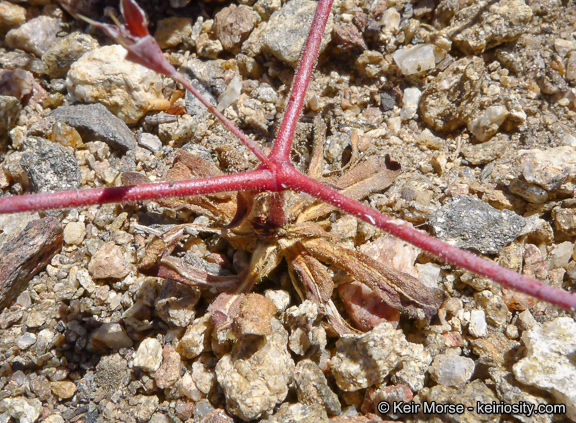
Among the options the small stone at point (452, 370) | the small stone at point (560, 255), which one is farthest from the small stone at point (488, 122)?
the small stone at point (452, 370)

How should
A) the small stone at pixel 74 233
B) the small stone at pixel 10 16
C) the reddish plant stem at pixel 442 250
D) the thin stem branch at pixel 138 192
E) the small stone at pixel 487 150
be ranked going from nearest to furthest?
1. the reddish plant stem at pixel 442 250
2. the thin stem branch at pixel 138 192
3. the small stone at pixel 74 233
4. the small stone at pixel 487 150
5. the small stone at pixel 10 16

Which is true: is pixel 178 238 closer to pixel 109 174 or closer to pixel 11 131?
pixel 109 174

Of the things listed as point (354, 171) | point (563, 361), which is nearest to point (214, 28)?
point (354, 171)

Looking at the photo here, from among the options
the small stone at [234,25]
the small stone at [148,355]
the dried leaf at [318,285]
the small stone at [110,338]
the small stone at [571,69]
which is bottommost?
the small stone at [110,338]

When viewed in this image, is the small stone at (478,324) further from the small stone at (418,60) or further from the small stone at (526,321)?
the small stone at (418,60)

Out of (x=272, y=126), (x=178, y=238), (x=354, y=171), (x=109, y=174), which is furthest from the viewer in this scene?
(x=272, y=126)
